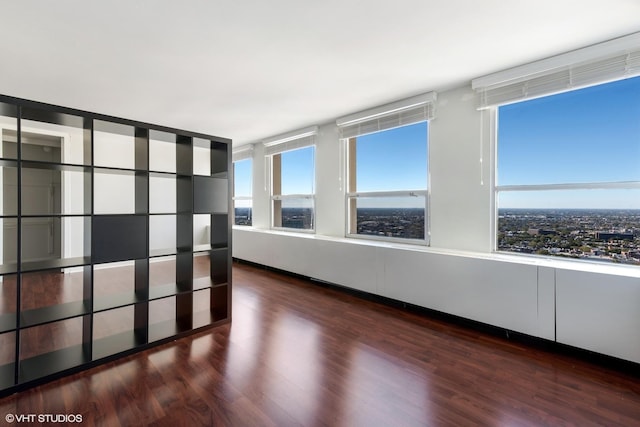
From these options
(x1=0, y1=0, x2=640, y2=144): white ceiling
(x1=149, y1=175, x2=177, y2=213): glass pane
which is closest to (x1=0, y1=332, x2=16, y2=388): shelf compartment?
(x1=0, y1=0, x2=640, y2=144): white ceiling

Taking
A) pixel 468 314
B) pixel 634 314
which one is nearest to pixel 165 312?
pixel 468 314

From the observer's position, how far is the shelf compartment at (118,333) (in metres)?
2.51

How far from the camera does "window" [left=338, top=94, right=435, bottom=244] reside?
154 inches

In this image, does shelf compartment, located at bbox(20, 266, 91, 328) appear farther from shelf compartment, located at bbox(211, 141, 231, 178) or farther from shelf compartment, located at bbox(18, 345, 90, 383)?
shelf compartment, located at bbox(211, 141, 231, 178)

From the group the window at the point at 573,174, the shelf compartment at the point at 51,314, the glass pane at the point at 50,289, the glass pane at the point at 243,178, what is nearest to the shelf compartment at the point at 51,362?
the shelf compartment at the point at 51,314

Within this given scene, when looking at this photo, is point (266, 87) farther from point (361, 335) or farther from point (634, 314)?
point (634, 314)

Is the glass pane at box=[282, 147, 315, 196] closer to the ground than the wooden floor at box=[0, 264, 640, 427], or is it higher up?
higher up

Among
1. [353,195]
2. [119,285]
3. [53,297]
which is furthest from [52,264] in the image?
[353,195]

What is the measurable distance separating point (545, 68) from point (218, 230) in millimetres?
3457

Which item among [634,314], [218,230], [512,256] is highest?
[218,230]

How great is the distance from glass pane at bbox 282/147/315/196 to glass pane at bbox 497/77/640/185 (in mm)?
2981

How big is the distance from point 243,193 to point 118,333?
4.56 meters

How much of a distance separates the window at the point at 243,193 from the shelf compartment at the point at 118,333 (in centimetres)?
390

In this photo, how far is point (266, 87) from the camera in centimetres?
352
